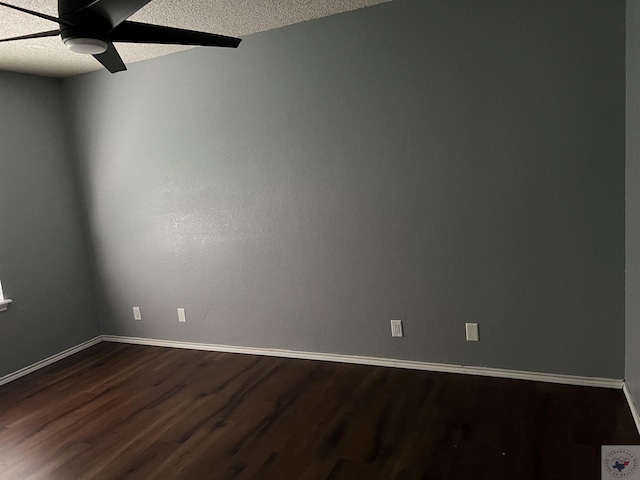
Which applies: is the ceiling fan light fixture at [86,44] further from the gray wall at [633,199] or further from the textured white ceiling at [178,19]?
the gray wall at [633,199]

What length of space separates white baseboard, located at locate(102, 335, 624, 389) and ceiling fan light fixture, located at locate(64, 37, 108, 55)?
254 centimetres

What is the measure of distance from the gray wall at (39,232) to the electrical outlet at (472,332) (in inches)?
133

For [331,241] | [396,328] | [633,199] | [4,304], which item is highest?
[633,199]

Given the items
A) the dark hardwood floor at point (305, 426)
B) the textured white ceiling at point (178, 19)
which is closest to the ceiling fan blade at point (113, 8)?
the textured white ceiling at point (178, 19)

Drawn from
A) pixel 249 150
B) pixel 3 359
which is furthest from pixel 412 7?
pixel 3 359

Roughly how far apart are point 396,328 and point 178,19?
2.45m

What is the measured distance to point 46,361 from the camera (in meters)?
4.12

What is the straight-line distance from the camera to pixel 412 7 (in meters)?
3.01

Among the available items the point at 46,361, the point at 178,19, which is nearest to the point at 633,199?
the point at 178,19

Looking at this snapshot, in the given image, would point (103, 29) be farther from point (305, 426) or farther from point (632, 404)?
point (632, 404)

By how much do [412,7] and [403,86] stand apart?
1.54ft
